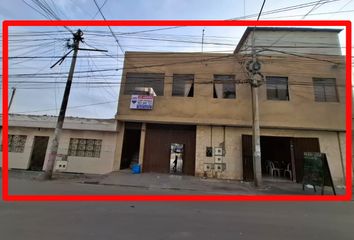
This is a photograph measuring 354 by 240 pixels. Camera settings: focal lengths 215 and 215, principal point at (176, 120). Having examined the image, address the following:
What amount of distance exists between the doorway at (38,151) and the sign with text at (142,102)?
6845 mm

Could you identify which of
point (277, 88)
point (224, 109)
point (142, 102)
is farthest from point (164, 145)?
point (277, 88)

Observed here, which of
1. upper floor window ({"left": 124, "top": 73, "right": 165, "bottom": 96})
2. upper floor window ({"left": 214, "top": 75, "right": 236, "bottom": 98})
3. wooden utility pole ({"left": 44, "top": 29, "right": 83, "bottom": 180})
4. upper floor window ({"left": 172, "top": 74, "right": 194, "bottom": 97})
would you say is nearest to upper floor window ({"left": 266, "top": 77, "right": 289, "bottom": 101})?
upper floor window ({"left": 214, "top": 75, "right": 236, "bottom": 98})

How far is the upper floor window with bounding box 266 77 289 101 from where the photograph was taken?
46.5 feet

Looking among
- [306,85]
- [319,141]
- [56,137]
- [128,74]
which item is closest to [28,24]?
[56,137]

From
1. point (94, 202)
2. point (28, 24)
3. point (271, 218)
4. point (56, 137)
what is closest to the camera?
point (271, 218)

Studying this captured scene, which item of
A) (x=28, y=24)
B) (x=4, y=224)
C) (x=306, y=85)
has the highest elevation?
(x=306, y=85)

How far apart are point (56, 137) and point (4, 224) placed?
8.02m

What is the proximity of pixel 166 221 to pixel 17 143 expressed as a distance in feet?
49.7

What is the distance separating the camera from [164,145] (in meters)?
14.7

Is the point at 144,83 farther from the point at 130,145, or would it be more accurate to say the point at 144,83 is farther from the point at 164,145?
the point at 130,145

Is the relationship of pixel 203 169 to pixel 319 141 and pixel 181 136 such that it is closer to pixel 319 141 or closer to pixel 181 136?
pixel 181 136

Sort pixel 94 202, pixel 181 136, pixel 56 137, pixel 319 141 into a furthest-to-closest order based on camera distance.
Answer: pixel 181 136, pixel 319 141, pixel 56 137, pixel 94 202

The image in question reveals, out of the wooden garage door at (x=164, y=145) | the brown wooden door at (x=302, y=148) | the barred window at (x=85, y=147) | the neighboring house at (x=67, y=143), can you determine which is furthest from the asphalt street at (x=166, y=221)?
Answer: the barred window at (x=85, y=147)

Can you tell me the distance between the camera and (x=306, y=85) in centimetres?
1401
